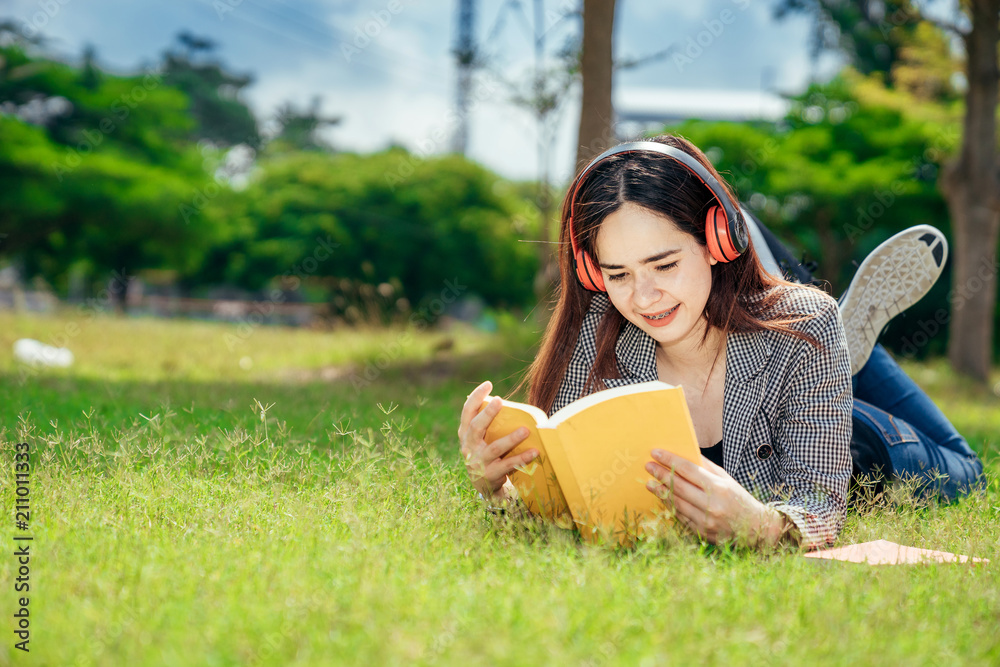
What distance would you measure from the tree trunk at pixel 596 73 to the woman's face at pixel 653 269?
3700 mm

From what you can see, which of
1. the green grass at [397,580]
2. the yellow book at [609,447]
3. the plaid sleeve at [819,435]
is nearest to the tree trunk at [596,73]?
the green grass at [397,580]

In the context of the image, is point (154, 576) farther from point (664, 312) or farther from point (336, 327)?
point (336, 327)

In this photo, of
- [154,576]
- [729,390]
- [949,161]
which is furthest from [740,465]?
[949,161]

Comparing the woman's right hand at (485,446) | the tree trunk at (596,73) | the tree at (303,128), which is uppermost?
the tree at (303,128)

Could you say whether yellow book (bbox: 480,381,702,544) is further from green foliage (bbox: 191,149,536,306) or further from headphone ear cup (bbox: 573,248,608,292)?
green foliage (bbox: 191,149,536,306)

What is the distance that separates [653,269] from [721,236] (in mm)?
193

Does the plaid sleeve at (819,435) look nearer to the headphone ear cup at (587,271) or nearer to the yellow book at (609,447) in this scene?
the yellow book at (609,447)

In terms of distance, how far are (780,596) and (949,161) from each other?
28.4 ft

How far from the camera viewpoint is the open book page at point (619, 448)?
1725 mm

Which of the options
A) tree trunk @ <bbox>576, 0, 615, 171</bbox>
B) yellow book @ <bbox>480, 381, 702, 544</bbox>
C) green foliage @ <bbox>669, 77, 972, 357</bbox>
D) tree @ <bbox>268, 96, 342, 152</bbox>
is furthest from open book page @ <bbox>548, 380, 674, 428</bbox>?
tree @ <bbox>268, 96, 342, 152</bbox>

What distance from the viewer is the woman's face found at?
2.02m

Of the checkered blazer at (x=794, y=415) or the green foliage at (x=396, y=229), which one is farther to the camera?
the green foliage at (x=396, y=229)

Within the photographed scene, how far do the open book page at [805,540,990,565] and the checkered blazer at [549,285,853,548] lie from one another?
6 cm

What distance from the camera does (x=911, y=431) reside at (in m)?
2.57
